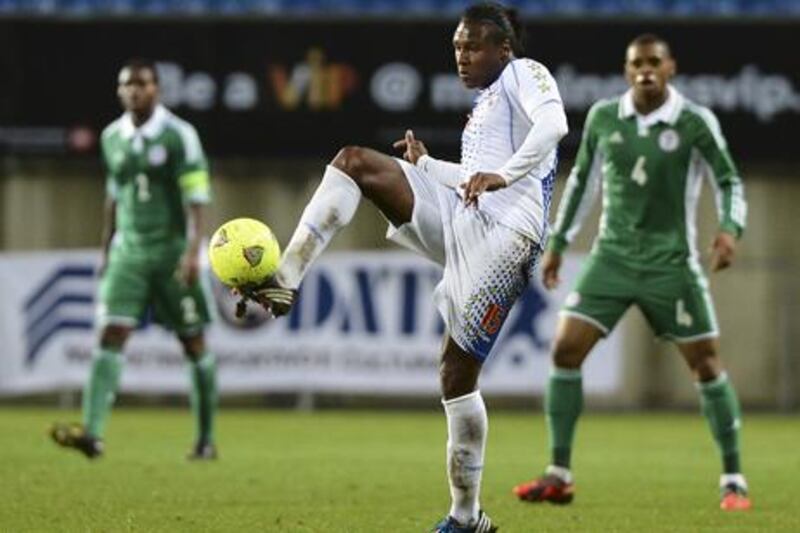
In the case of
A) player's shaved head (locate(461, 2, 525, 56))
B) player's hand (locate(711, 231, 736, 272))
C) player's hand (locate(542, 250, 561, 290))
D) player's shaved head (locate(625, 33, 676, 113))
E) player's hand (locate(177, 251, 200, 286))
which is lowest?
player's hand (locate(177, 251, 200, 286))

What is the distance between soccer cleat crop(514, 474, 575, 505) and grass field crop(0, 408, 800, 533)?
84mm

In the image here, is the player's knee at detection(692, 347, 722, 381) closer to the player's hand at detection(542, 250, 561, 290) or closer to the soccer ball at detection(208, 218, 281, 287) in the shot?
the player's hand at detection(542, 250, 561, 290)

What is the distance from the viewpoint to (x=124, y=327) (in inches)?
481

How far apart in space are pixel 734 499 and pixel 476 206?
2.83 meters

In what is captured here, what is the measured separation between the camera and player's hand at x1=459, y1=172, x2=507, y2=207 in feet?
22.8

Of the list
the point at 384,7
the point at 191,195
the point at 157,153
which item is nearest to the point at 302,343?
the point at 384,7

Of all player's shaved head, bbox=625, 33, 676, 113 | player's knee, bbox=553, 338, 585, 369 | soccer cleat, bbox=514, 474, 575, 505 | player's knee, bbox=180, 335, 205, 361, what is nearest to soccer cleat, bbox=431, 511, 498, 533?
soccer cleat, bbox=514, 474, 575, 505

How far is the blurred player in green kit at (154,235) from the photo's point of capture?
1224 cm

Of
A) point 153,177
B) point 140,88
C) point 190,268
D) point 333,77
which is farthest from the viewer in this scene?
point 333,77

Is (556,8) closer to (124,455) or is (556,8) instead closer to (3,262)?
(3,262)

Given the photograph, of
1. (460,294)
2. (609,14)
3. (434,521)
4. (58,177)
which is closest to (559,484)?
(434,521)

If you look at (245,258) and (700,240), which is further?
(700,240)

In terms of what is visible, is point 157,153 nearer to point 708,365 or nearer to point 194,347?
point 194,347

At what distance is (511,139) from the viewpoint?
757 centimetres
